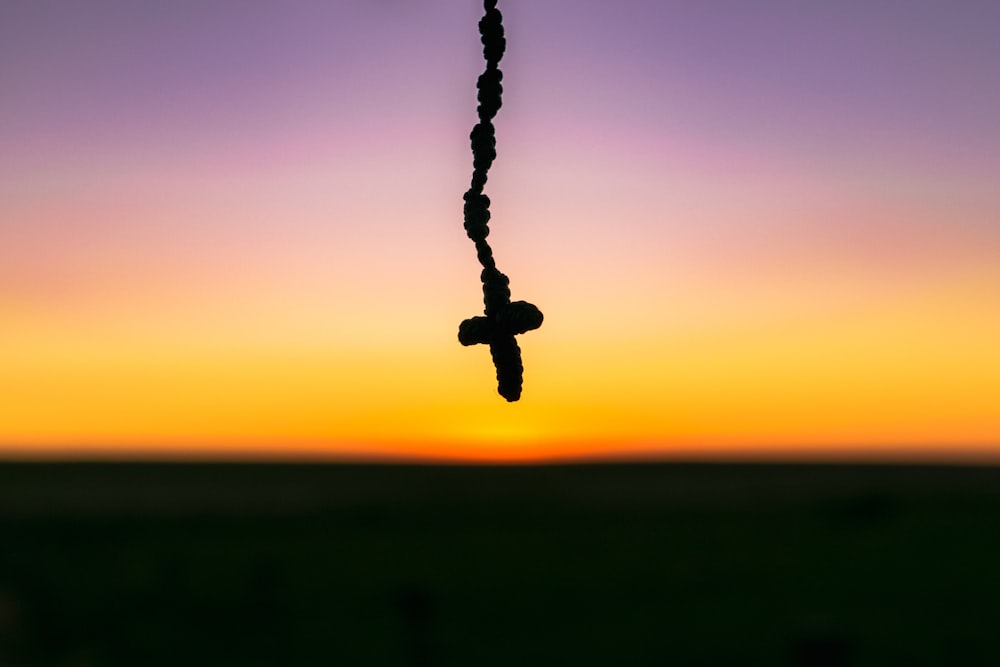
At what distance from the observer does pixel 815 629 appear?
9.46 meters

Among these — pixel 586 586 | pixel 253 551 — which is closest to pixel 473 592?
pixel 586 586

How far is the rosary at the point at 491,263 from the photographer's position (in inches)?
80.7

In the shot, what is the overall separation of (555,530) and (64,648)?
13.9 meters

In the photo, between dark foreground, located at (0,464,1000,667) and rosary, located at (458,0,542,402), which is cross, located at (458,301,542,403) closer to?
rosary, located at (458,0,542,402)

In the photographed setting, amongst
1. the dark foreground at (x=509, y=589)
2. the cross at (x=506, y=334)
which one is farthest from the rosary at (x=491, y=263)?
the dark foreground at (x=509, y=589)

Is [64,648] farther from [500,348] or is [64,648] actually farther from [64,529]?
[500,348]

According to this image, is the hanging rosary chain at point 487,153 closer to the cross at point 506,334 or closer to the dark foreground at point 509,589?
the cross at point 506,334

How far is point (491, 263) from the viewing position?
2.32 m

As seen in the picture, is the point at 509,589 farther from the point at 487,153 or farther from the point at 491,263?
the point at 487,153

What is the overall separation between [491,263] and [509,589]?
1848cm

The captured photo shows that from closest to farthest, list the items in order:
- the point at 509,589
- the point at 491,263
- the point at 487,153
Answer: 1. the point at 487,153
2. the point at 491,263
3. the point at 509,589

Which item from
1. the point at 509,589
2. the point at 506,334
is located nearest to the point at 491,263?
the point at 506,334

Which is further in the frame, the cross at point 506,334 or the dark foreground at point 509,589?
the dark foreground at point 509,589

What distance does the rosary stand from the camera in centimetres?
205
